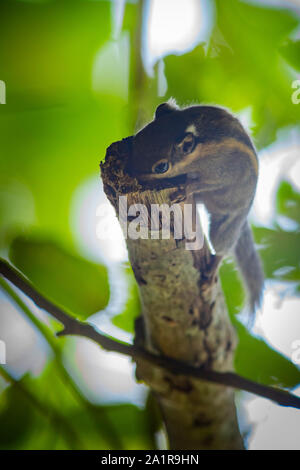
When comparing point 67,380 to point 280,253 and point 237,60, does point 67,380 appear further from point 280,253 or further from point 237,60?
point 237,60

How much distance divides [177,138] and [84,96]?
363 mm

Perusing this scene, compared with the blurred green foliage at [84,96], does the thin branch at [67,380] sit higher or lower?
lower

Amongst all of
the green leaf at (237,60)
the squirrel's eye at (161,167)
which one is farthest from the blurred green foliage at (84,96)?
the squirrel's eye at (161,167)

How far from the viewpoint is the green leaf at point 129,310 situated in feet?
2.61

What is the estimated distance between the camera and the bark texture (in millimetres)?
477

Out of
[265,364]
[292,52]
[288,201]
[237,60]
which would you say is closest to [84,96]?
[237,60]

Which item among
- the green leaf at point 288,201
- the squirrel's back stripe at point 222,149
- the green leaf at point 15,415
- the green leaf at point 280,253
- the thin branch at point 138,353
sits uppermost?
the squirrel's back stripe at point 222,149

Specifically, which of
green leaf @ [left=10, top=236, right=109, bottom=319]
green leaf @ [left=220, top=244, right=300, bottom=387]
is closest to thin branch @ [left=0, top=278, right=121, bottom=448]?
green leaf @ [left=10, top=236, right=109, bottom=319]

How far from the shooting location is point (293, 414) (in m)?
0.91

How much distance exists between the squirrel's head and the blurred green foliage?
11 centimetres

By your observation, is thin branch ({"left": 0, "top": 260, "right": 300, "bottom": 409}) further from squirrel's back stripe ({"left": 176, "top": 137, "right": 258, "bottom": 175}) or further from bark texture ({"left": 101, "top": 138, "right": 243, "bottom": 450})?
squirrel's back stripe ({"left": 176, "top": 137, "right": 258, "bottom": 175})

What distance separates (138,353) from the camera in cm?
67

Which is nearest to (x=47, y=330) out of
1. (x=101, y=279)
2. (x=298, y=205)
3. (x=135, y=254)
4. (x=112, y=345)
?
(x=101, y=279)

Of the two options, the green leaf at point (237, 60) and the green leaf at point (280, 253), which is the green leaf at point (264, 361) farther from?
the green leaf at point (237, 60)
